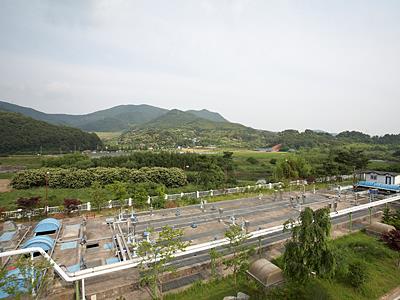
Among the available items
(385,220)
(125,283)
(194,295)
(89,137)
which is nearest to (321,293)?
(194,295)

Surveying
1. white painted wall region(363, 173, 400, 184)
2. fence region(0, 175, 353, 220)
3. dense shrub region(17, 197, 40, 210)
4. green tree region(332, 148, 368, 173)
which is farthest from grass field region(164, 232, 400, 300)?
green tree region(332, 148, 368, 173)

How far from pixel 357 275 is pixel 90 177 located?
29.9 m

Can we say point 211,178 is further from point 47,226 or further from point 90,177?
point 47,226

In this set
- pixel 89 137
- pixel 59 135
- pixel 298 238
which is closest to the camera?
pixel 298 238

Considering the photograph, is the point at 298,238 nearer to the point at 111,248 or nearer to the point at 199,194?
the point at 111,248

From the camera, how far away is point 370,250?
1259 centimetres

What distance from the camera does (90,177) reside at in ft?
102

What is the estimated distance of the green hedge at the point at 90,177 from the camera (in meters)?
30.2

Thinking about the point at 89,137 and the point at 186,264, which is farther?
the point at 89,137

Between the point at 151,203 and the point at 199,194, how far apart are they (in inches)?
201

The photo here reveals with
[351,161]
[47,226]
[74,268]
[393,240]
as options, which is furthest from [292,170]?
[74,268]

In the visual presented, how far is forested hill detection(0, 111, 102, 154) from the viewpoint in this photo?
6562 cm

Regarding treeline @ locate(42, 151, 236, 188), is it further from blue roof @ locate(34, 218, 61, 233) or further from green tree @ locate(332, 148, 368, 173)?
blue roof @ locate(34, 218, 61, 233)

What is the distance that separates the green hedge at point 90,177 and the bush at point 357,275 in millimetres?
24323
